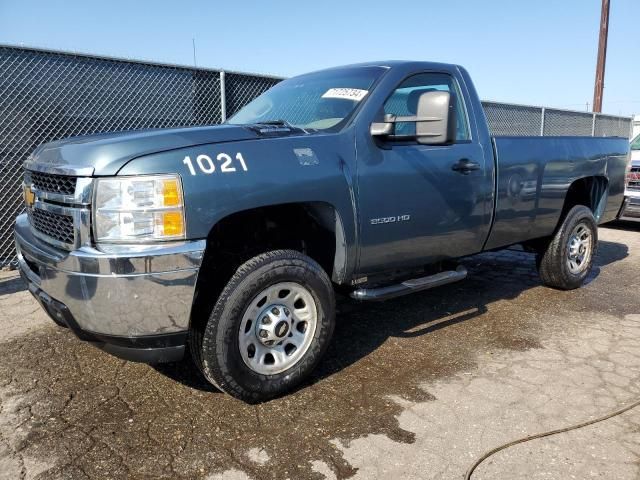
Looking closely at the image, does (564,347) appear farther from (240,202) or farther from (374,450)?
(240,202)

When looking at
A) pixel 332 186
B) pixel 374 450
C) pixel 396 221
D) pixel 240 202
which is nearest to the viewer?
pixel 374 450

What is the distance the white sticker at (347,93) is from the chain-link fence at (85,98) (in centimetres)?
363

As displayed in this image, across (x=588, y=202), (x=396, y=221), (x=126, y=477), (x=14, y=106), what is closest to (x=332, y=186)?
(x=396, y=221)

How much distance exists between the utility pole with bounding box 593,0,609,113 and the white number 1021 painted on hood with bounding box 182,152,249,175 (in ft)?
56.5

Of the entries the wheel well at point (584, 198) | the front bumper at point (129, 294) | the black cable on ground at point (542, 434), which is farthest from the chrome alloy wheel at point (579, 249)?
the front bumper at point (129, 294)

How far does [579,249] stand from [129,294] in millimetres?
4538

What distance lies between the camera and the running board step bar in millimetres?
3443

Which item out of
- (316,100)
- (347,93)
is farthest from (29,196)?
(347,93)

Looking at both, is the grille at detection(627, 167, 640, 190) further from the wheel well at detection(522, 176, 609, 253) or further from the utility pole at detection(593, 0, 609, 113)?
the utility pole at detection(593, 0, 609, 113)

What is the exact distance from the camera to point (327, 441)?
2.67 m

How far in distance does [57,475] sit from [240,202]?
1.53 meters

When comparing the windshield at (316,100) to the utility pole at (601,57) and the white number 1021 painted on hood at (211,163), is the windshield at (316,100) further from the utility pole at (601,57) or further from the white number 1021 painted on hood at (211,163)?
the utility pole at (601,57)

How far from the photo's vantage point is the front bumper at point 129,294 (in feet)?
8.24

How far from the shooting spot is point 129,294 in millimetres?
2527
